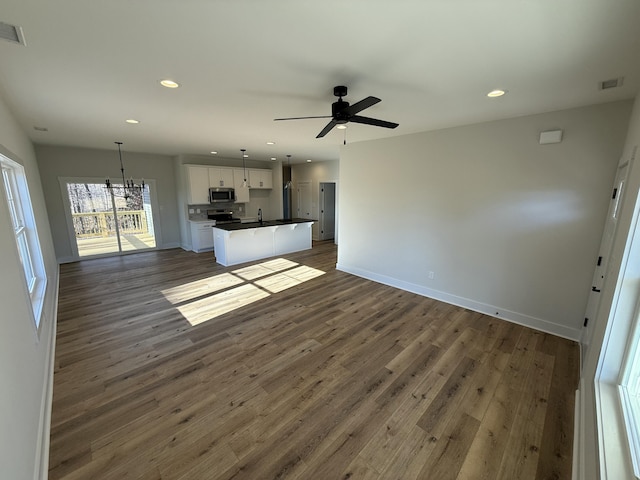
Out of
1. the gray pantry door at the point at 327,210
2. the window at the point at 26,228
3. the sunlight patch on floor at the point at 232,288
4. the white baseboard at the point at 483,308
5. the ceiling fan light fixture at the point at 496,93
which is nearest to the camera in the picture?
the ceiling fan light fixture at the point at 496,93

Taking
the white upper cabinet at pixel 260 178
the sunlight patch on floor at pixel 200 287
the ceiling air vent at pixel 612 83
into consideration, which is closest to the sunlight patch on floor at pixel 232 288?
the sunlight patch on floor at pixel 200 287

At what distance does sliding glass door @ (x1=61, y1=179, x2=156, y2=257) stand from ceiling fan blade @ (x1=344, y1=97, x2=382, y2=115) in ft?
21.9

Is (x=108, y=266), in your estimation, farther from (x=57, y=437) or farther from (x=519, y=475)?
(x=519, y=475)

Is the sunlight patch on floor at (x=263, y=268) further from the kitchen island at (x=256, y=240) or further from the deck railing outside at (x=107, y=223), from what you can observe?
the deck railing outside at (x=107, y=223)

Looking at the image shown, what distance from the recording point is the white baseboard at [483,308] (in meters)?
3.10

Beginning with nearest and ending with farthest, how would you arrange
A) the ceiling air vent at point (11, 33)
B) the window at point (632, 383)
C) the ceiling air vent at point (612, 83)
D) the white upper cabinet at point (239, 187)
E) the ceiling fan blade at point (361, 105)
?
the window at point (632, 383) → the ceiling air vent at point (11, 33) → the ceiling fan blade at point (361, 105) → the ceiling air vent at point (612, 83) → the white upper cabinet at point (239, 187)

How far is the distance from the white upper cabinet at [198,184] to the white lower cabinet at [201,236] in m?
0.63

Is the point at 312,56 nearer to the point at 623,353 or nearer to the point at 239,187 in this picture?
the point at 623,353

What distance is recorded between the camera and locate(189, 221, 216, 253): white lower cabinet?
7102 mm

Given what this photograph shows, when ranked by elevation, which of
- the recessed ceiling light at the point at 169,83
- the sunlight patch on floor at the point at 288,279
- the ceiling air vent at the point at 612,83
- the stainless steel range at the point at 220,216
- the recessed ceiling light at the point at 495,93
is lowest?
the sunlight patch on floor at the point at 288,279

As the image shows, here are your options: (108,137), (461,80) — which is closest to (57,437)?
(461,80)

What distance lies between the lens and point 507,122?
10.5 feet

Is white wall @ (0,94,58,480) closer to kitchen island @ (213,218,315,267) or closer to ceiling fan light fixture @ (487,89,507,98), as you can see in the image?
kitchen island @ (213,218,315,267)

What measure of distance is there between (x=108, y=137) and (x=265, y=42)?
4.60 metres
